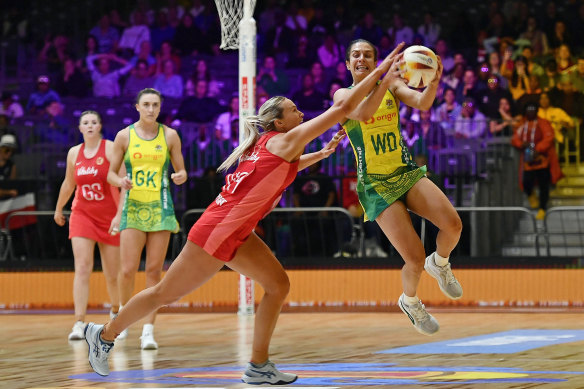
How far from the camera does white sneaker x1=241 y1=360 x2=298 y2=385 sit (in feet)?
22.8

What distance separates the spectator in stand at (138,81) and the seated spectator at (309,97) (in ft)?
10.3

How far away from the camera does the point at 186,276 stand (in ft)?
21.8

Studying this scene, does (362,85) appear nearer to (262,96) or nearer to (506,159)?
(506,159)

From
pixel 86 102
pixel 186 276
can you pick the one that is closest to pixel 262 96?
pixel 86 102

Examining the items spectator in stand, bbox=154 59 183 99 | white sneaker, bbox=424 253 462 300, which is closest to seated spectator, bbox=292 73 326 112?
spectator in stand, bbox=154 59 183 99

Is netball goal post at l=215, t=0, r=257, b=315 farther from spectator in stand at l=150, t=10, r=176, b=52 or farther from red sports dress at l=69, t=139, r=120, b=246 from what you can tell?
spectator in stand at l=150, t=10, r=176, b=52

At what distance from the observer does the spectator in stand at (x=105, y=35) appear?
65.7 feet

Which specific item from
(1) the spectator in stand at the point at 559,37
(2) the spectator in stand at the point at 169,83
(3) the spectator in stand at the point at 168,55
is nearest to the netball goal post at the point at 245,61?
(2) the spectator in stand at the point at 169,83

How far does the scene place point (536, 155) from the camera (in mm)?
15000

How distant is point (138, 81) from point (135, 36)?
1.48 m

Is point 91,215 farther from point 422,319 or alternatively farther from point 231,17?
point 422,319

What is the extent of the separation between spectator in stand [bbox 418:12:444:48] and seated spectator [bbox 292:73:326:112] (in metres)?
2.79

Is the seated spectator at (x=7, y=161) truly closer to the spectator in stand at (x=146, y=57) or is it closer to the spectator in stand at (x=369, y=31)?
the spectator in stand at (x=146, y=57)

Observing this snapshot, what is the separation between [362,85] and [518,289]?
770cm
